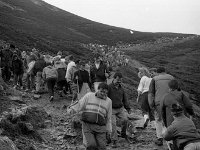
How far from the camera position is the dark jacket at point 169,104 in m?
6.60

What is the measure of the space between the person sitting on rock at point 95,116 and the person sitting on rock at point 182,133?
5.08 feet

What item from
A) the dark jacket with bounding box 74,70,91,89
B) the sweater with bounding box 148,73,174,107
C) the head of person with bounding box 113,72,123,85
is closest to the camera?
the sweater with bounding box 148,73,174,107

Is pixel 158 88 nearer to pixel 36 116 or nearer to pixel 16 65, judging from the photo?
pixel 36 116

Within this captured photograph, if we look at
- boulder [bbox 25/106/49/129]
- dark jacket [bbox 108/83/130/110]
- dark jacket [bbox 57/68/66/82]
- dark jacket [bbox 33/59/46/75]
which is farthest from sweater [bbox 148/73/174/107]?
dark jacket [bbox 33/59/46/75]

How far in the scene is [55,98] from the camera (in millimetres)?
14008

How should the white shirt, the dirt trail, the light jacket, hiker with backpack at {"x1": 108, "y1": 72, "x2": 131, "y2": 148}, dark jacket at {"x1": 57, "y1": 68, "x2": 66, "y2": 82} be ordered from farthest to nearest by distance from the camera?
dark jacket at {"x1": 57, "y1": 68, "x2": 66, "y2": 82} < the light jacket < the white shirt < the dirt trail < hiker with backpack at {"x1": 108, "y1": 72, "x2": 131, "y2": 148}

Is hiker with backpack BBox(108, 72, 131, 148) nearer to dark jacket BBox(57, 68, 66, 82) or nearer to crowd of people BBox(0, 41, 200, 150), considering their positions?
crowd of people BBox(0, 41, 200, 150)

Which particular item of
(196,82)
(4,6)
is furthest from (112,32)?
(196,82)

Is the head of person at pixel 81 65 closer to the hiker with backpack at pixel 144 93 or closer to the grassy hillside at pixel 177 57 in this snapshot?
the hiker with backpack at pixel 144 93

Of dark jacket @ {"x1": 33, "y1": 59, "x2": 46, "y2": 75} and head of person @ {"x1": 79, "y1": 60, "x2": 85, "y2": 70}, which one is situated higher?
head of person @ {"x1": 79, "y1": 60, "x2": 85, "y2": 70}

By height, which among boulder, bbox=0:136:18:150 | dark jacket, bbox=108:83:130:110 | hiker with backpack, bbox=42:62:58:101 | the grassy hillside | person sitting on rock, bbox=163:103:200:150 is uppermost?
person sitting on rock, bbox=163:103:200:150

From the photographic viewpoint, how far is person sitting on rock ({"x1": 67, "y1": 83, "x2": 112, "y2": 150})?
6434 millimetres

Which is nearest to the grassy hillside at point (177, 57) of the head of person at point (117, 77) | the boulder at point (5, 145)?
the head of person at point (117, 77)

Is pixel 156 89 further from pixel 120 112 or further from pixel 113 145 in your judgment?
pixel 113 145
